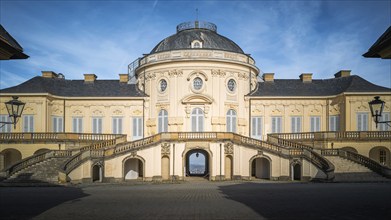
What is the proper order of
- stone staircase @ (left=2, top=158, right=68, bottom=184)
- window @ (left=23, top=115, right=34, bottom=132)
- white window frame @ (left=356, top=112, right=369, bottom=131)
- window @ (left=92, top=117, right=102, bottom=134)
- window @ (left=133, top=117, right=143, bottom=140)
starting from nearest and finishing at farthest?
stone staircase @ (left=2, top=158, right=68, bottom=184) → white window frame @ (left=356, top=112, right=369, bottom=131) → window @ (left=23, top=115, right=34, bottom=132) → window @ (left=133, top=117, right=143, bottom=140) → window @ (left=92, top=117, right=102, bottom=134)

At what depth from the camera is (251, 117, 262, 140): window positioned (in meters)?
39.4

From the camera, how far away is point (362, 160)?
1185 inches

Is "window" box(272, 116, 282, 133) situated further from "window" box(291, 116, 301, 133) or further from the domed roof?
the domed roof

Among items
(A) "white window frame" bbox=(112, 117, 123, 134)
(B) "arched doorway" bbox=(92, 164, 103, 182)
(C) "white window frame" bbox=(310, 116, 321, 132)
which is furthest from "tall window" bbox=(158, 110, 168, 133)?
(C) "white window frame" bbox=(310, 116, 321, 132)

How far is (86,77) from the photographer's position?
145 ft

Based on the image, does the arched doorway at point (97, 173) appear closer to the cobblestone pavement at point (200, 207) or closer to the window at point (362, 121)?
the cobblestone pavement at point (200, 207)

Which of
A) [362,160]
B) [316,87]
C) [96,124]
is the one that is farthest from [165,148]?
[316,87]

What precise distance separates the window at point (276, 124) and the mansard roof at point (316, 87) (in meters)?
2.49

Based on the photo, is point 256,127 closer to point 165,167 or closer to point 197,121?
point 197,121

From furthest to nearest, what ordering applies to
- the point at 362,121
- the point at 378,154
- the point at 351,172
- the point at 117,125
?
the point at 117,125 → the point at 362,121 → the point at 378,154 → the point at 351,172

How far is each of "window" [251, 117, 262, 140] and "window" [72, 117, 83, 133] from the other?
57.8ft

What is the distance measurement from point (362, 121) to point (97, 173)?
84.9 ft

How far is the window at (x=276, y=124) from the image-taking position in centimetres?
4006

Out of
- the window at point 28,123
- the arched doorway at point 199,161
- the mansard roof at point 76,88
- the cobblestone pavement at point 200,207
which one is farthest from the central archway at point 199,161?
the cobblestone pavement at point 200,207
